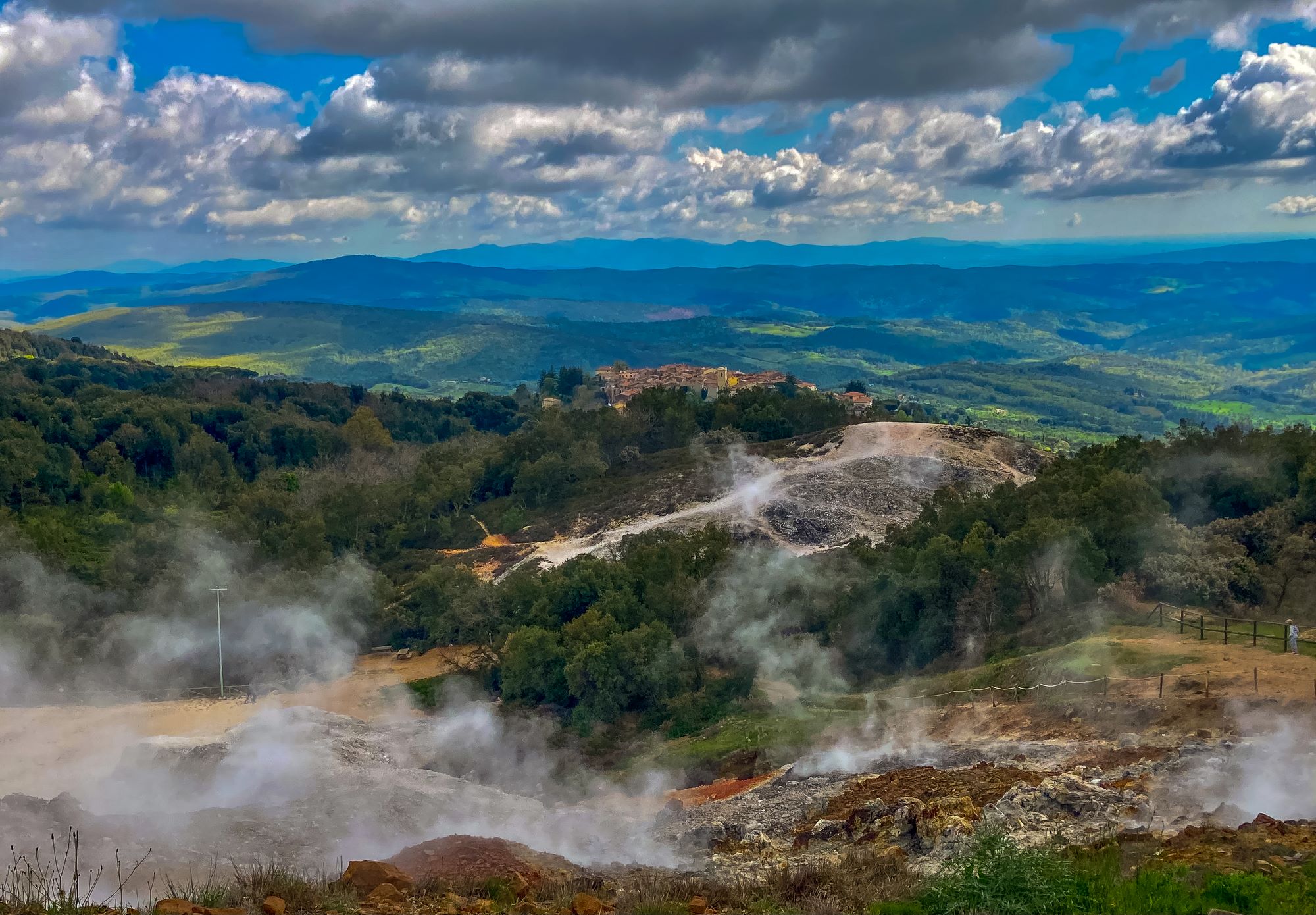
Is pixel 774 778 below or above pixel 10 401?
below

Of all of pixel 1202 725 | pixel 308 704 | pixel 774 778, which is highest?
pixel 1202 725

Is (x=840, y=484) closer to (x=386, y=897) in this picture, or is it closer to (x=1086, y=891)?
(x=386, y=897)

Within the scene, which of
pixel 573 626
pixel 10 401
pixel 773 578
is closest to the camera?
pixel 573 626

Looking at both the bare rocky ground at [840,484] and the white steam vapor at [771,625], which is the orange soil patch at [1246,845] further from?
the bare rocky ground at [840,484]

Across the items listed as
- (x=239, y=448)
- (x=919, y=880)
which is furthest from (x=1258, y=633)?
(x=239, y=448)

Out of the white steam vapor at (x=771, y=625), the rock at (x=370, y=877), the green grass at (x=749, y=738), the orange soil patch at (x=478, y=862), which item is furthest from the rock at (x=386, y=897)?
the white steam vapor at (x=771, y=625)

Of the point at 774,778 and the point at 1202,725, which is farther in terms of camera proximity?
the point at 774,778

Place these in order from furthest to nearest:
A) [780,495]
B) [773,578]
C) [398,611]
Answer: [780,495], [398,611], [773,578]

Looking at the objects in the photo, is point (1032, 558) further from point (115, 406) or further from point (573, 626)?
point (115, 406)
